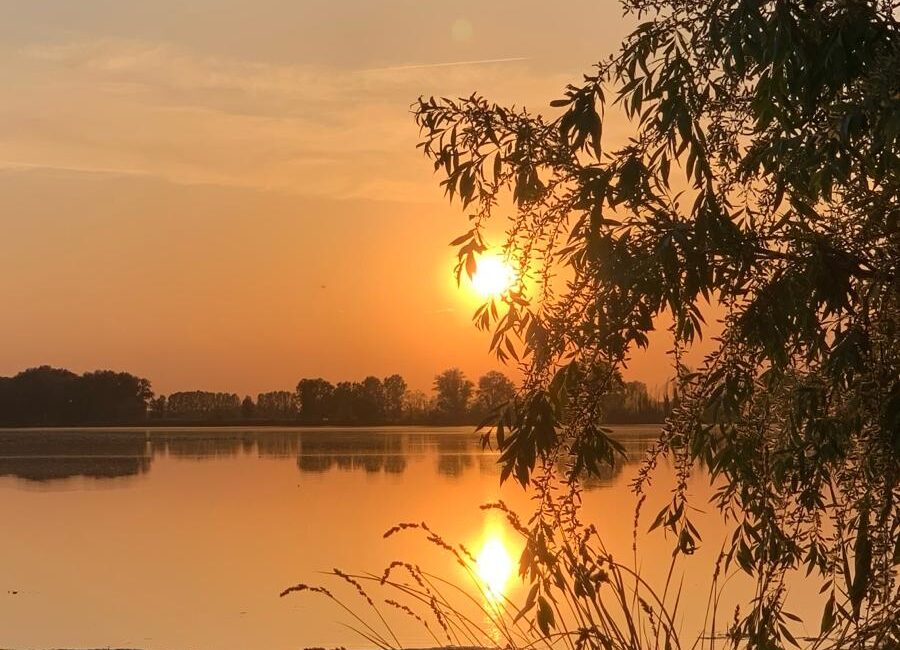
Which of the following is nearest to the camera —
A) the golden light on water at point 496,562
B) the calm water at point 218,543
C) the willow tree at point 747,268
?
the willow tree at point 747,268

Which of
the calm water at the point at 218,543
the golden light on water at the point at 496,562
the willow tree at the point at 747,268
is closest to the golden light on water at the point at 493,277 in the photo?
the willow tree at the point at 747,268

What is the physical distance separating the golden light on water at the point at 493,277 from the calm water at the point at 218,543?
3.56 metres

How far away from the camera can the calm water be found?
30.9 feet

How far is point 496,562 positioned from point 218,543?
371cm

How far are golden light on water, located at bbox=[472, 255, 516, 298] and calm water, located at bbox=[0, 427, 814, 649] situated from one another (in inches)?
140

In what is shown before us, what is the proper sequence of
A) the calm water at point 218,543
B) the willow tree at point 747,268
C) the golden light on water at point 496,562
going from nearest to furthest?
the willow tree at point 747,268 → the calm water at point 218,543 → the golden light on water at point 496,562

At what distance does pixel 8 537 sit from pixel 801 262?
12.5 metres

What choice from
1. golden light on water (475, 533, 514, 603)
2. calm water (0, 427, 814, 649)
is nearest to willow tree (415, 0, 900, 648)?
calm water (0, 427, 814, 649)

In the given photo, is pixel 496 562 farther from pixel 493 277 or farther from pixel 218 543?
pixel 493 277

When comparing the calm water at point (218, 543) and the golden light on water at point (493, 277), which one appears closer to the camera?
the golden light on water at point (493, 277)

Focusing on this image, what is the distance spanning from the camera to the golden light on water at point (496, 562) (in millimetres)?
10648

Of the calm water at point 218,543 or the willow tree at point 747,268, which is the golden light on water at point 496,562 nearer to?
the calm water at point 218,543

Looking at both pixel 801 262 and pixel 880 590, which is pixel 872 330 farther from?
pixel 880 590

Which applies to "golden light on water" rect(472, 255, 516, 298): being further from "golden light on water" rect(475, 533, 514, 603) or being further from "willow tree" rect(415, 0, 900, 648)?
"golden light on water" rect(475, 533, 514, 603)
